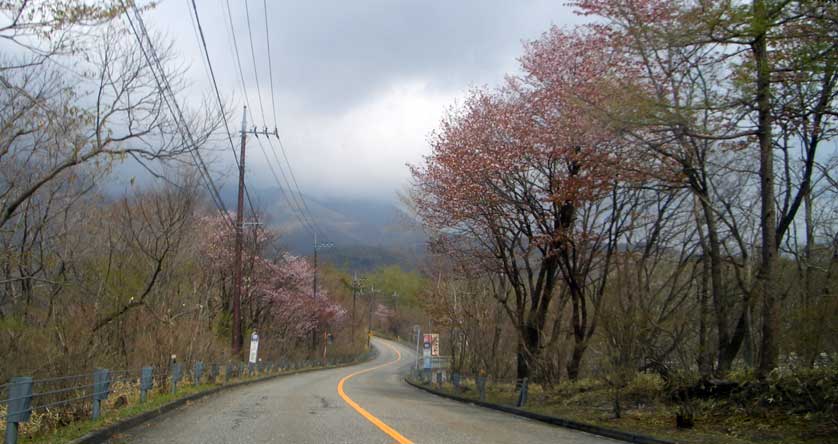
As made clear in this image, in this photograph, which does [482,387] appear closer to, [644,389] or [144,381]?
[644,389]

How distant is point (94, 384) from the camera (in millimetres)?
11070

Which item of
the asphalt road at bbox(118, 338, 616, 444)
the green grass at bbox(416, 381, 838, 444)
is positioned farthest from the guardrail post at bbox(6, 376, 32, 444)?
the green grass at bbox(416, 381, 838, 444)

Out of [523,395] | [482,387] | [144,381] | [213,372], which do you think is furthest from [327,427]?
[213,372]

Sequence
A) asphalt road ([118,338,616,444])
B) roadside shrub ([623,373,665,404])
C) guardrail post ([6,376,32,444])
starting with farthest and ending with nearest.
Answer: roadside shrub ([623,373,665,404]), asphalt road ([118,338,616,444]), guardrail post ([6,376,32,444])

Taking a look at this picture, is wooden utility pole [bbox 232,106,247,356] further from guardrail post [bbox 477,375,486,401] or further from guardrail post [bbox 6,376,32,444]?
guardrail post [bbox 6,376,32,444]

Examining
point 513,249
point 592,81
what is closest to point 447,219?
point 513,249

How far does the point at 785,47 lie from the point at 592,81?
381 cm

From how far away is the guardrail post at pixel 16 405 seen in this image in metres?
7.72

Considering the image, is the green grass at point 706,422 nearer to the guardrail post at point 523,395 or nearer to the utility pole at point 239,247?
the guardrail post at point 523,395

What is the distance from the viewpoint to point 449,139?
22.1 meters

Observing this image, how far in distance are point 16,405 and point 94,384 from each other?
3321 mm

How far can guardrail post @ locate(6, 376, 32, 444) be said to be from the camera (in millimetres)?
7719

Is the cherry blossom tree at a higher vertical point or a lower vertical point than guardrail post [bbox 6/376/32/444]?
higher

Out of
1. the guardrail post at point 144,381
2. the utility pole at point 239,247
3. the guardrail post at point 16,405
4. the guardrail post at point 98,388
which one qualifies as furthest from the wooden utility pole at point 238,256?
the guardrail post at point 16,405
